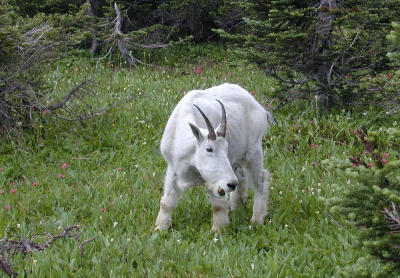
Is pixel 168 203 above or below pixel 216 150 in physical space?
below

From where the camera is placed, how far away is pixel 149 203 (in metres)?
6.84

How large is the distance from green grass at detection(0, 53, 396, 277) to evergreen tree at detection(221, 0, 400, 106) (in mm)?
610

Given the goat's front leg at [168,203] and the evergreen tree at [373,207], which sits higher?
the evergreen tree at [373,207]

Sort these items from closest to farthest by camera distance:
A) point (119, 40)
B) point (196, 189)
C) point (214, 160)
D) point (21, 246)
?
point (21, 246) < point (214, 160) < point (196, 189) < point (119, 40)

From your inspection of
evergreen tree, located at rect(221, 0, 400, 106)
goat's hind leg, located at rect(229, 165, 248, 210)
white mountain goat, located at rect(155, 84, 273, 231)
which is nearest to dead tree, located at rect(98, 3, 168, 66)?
evergreen tree, located at rect(221, 0, 400, 106)

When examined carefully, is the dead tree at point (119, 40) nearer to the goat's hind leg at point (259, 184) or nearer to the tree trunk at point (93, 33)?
the tree trunk at point (93, 33)

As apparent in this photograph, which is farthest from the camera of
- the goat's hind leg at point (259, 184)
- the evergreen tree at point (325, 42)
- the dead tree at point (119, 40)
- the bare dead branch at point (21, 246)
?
the dead tree at point (119, 40)

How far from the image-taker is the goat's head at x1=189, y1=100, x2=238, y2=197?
17.8 ft

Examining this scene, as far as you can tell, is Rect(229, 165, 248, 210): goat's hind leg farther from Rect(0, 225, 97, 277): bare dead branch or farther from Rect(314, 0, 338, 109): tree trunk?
Rect(314, 0, 338, 109): tree trunk

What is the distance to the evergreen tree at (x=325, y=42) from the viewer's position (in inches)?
365

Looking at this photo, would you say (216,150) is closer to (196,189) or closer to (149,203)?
(149,203)

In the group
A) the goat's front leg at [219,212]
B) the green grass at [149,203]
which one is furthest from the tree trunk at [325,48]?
the goat's front leg at [219,212]

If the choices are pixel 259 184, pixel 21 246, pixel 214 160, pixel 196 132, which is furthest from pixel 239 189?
pixel 21 246

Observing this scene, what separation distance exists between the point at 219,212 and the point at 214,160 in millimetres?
878
